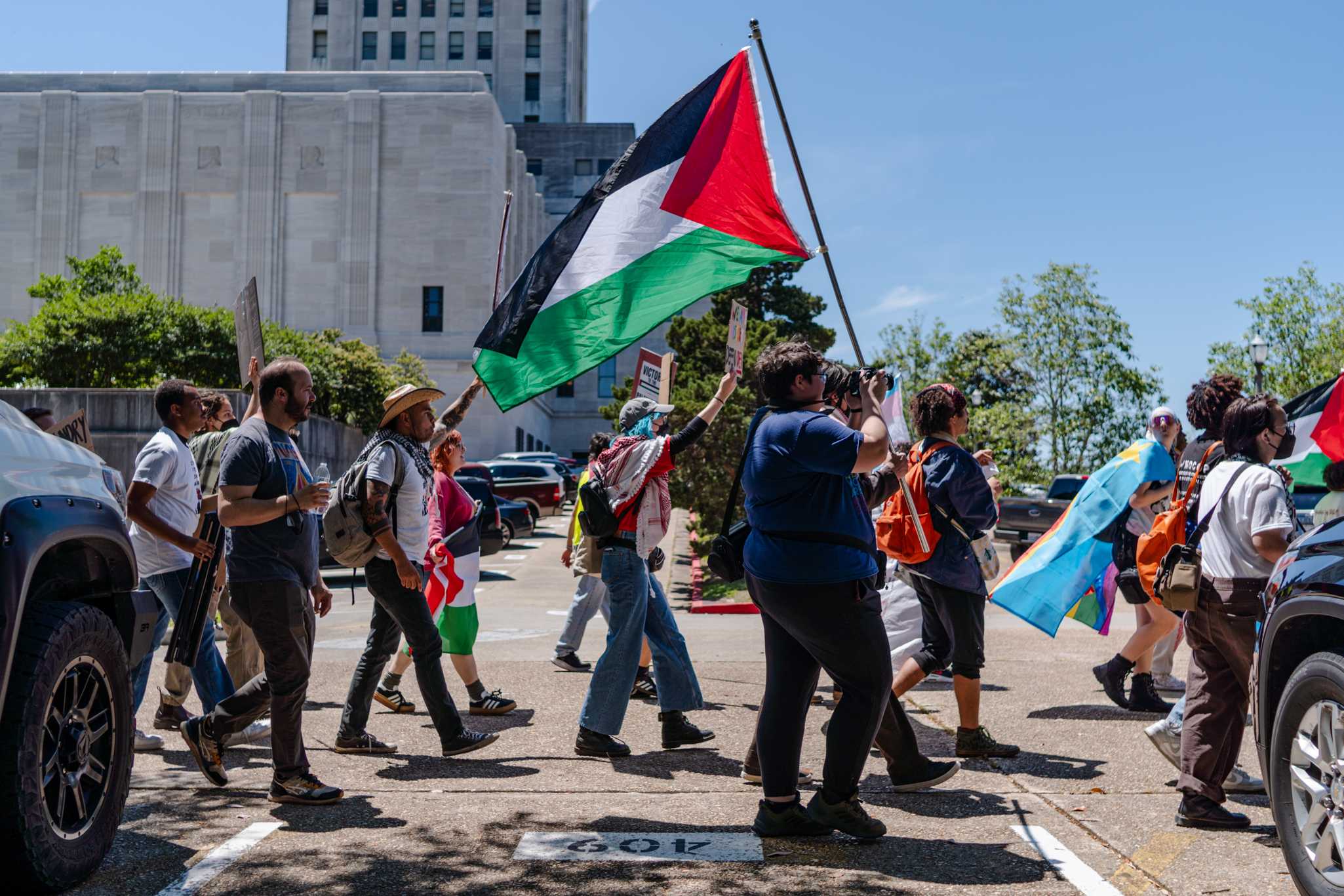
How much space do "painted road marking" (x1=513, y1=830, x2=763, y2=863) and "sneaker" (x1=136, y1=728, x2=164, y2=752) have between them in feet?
9.13

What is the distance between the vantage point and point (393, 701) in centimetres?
816

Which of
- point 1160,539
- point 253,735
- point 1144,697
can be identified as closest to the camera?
point 1160,539

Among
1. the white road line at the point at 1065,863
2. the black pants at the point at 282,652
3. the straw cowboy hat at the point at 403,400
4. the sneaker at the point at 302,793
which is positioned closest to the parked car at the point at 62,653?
the black pants at the point at 282,652

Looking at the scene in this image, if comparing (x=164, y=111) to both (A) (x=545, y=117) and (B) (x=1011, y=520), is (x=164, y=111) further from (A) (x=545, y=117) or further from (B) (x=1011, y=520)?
(B) (x=1011, y=520)

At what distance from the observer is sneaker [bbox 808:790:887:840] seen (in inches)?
189

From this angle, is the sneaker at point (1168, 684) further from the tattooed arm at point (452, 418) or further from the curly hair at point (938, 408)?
the tattooed arm at point (452, 418)

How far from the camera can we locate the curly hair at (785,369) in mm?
4828

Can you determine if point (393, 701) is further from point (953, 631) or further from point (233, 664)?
point (953, 631)

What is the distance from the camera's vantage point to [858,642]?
4668mm

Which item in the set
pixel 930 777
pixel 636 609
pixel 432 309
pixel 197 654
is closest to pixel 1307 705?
pixel 930 777

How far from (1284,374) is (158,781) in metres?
42.4

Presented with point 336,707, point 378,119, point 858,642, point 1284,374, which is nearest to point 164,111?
point 378,119

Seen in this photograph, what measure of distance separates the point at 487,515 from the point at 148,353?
58.2 ft

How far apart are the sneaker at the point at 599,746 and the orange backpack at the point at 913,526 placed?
5.60ft
